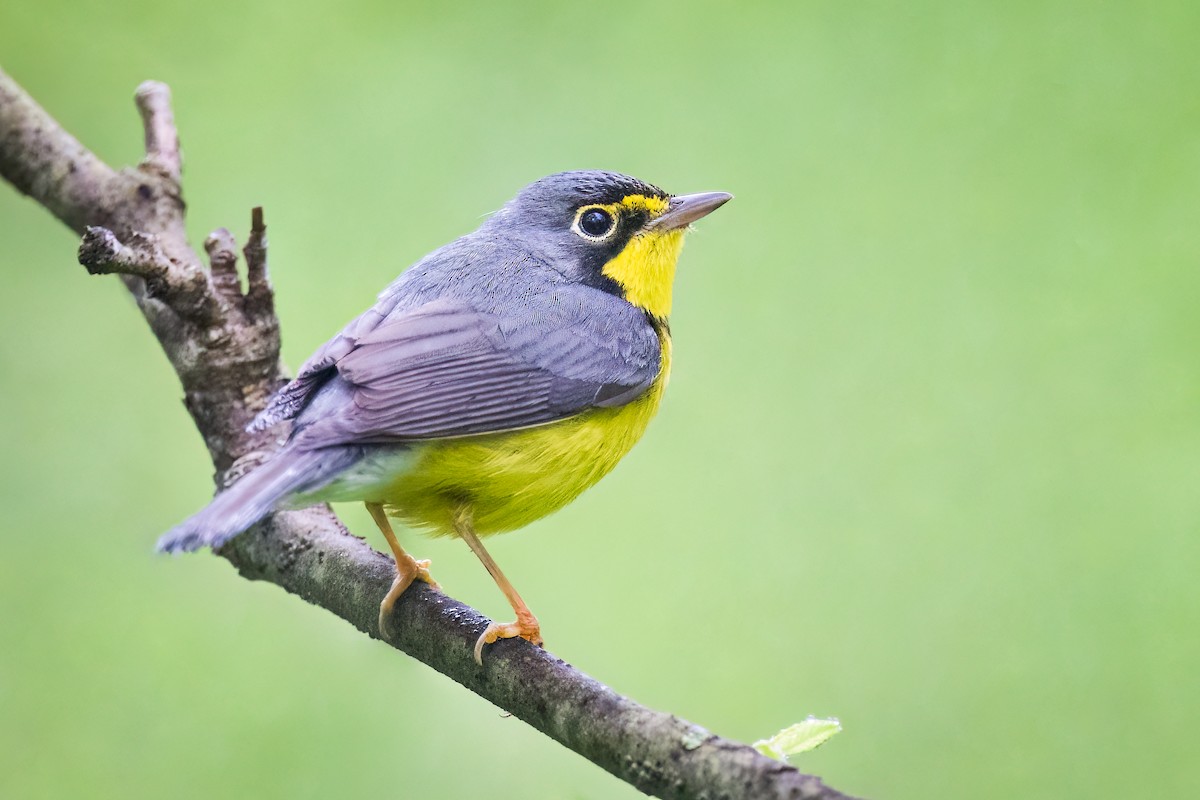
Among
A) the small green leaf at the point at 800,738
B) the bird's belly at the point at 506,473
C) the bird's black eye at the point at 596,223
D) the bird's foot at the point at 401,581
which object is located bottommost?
the small green leaf at the point at 800,738

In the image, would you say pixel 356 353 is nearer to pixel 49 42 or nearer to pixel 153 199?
pixel 153 199

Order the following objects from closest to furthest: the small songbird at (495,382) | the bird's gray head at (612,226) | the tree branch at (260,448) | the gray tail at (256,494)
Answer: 1. the tree branch at (260,448)
2. the gray tail at (256,494)
3. the small songbird at (495,382)
4. the bird's gray head at (612,226)

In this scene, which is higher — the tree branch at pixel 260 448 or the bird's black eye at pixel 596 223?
the bird's black eye at pixel 596 223

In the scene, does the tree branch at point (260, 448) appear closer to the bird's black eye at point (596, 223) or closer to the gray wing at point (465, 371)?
the gray wing at point (465, 371)

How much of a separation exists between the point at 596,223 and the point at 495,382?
958mm

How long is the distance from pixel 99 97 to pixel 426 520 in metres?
3.88

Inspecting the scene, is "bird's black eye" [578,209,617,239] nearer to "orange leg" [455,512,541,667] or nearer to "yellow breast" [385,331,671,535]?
"yellow breast" [385,331,671,535]

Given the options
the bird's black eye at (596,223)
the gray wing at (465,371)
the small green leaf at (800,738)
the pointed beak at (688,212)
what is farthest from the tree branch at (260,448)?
the pointed beak at (688,212)

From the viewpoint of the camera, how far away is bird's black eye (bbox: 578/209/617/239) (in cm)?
423

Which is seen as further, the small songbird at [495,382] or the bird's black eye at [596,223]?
the bird's black eye at [596,223]

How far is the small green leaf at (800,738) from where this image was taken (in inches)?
98.5

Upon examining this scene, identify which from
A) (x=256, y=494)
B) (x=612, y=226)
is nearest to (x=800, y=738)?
(x=256, y=494)

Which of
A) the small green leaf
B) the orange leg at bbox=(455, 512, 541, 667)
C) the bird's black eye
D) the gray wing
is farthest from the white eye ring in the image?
the small green leaf

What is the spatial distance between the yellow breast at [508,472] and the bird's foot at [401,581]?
18cm
